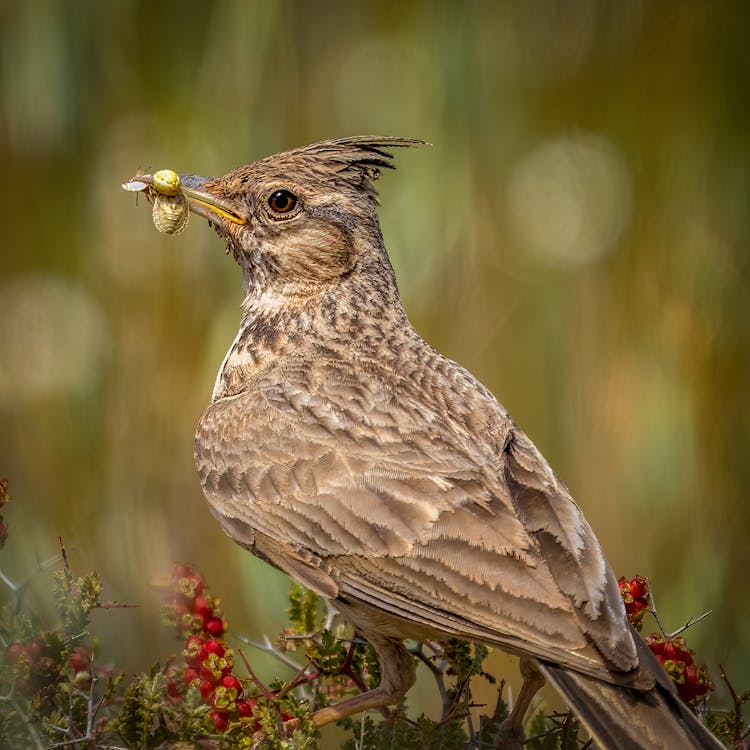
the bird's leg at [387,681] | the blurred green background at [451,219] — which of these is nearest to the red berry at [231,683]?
the bird's leg at [387,681]

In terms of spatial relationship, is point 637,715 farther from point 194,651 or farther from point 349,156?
point 349,156

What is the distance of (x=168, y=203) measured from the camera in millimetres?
3900

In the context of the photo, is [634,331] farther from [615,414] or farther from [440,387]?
[440,387]

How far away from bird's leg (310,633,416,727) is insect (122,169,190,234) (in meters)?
1.51

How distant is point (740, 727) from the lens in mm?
2746

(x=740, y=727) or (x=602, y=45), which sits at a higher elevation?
(x=602, y=45)

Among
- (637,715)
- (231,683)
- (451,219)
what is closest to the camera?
(637,715)

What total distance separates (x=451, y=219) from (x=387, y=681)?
2380 millimetres

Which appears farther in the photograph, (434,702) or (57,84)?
(57,84)

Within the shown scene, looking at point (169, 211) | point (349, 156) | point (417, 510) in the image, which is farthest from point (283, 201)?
point (417, 510)

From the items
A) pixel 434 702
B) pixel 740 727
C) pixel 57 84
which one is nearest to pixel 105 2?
pixel 57 84

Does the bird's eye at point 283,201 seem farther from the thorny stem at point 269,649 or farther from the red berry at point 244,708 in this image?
the red berry at point 244,708

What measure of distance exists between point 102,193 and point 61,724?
287cm

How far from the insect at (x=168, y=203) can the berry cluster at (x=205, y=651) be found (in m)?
1.28
